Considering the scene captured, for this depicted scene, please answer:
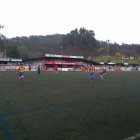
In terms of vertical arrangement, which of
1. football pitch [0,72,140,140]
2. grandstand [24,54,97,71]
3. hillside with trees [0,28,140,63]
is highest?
hillside with trees [0,28,140,63]

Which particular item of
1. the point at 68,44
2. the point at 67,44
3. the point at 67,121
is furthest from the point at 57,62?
the point at 67,121

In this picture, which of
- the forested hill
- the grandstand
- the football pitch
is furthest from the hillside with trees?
the football pitch

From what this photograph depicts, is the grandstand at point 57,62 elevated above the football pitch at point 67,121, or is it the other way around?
the grandstand at point 57,62

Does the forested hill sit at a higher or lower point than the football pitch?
higher

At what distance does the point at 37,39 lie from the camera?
121250 millimetres

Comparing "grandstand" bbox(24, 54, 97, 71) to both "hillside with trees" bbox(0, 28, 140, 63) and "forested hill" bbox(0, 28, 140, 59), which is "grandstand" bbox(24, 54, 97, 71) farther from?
"hillside with trees" bbox(0, 28, 140, 63)

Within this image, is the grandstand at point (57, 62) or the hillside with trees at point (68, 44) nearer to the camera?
the grandstand at point (57, 62)

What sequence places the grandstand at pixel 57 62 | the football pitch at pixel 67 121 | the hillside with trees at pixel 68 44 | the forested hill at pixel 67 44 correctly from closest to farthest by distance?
the football pitch at pixel 67 121
the grandstand at pixel 57 62
the forested hill at pixel 67 44
the hillside with trees at pixel 68 44

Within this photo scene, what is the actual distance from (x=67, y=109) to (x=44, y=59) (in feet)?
220

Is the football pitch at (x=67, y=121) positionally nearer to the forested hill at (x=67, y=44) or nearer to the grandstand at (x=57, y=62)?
the grandstand at (x=57, y=62)

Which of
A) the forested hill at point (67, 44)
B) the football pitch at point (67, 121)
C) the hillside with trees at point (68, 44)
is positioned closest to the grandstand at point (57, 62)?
the forested hill at point (67, 44)

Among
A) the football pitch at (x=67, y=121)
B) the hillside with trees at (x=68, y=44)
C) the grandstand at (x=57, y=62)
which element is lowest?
the football pitch at (x=67, y=121)

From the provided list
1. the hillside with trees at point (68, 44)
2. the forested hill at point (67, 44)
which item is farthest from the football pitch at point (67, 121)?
the hillside with trees at point (68, 44)

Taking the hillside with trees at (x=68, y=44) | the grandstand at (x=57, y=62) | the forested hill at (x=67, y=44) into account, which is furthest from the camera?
the hillside with trees at (x=68, y=44)
